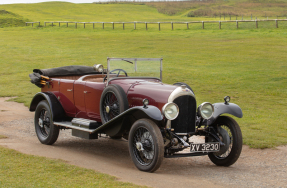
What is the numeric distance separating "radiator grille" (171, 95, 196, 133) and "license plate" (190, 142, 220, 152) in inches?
19.2

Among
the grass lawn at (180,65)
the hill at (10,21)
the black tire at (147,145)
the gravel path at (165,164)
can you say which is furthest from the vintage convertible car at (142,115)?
the hill at (10,21)

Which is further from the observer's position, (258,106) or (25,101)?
(25,101)

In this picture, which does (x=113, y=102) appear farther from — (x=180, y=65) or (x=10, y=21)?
(x=10, y=21)

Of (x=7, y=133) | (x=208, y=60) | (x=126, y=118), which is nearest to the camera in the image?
(x=126, y=118)

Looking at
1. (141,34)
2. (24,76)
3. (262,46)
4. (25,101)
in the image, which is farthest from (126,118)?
(141,34)

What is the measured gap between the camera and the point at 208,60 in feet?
70.4

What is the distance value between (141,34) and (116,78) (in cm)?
2658

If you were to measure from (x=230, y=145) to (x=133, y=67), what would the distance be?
99.0 inches

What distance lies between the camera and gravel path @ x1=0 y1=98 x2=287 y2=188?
18.3 ft

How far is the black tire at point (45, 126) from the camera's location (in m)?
8.03

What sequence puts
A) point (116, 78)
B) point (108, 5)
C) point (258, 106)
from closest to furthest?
point (116, 78), point (258, 106), point (108, 5)

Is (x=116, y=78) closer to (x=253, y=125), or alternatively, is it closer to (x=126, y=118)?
(x=126, y=118)

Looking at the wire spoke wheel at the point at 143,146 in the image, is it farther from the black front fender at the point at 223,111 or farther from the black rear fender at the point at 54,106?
the black rear fender at the point at 54,106

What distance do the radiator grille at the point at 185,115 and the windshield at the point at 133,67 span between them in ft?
5.22
